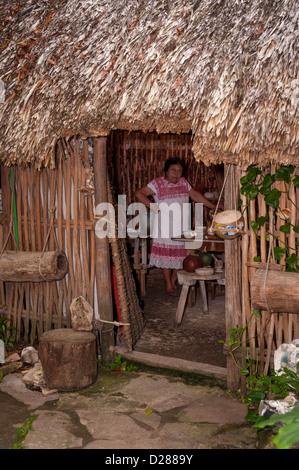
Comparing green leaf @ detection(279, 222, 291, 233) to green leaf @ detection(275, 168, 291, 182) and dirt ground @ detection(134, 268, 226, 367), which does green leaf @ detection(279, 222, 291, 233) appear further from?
dirt ground @ detection(134, 268, 226, 367)

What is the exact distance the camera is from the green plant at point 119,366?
452 cm

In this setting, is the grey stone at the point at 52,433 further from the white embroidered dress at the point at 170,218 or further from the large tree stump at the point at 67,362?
the white embroidered dress at the point at 170,218

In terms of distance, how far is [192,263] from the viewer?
5664mm

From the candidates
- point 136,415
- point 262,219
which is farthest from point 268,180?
point 136,415

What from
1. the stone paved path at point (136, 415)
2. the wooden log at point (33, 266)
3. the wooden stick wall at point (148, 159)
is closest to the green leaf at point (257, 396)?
the stone paved path at point (136, 415)

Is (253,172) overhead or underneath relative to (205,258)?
overhead

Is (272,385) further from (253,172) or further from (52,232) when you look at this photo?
(52,232)

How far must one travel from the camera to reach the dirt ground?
4.76 m

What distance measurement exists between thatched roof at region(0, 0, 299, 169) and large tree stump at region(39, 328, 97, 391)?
1.56 m

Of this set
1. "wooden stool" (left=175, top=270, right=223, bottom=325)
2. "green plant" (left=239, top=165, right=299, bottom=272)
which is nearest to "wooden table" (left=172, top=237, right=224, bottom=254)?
"wooden stool" (left=175, top=270, right=223, bottom=325)

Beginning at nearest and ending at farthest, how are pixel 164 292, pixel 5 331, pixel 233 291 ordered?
1. pixel 233 291
2. pixel 5 331
3. pixel 164 292

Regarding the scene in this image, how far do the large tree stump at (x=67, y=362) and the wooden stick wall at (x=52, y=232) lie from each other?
0.62 m

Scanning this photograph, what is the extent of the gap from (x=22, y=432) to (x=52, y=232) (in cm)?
197
